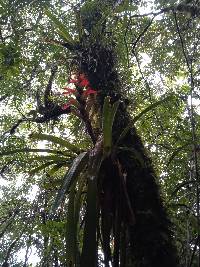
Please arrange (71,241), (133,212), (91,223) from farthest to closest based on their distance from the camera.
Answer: (133,212) → (71,241) → (91,223)

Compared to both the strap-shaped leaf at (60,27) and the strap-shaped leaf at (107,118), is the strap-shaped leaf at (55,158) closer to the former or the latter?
the strap-shaped leaf at (107,118)

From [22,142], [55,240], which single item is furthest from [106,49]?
[55,240]

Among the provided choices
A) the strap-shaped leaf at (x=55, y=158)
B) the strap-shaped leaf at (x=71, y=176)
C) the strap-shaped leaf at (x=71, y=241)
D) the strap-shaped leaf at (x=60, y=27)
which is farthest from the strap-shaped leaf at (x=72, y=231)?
the strap-shaped leaf at (x=60, y=27)

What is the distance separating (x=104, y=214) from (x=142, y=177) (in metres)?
0.36

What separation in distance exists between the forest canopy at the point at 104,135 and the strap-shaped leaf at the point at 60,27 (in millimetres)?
12

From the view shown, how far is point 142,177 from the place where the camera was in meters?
2.33

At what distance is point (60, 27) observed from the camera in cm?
361

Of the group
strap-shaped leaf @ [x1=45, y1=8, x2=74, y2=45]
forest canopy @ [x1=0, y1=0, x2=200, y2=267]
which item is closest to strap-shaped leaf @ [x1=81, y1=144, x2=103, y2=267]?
forest canopy @ [x1=0, y1=0, x2=200, y2=267]

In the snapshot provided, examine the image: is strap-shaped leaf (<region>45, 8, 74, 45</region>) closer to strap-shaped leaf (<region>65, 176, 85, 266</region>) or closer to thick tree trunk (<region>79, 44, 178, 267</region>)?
thick tree trunk (<region>79, 44, 178, 267</region>)

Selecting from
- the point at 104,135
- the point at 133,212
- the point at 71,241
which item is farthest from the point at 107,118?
the point at 71,241

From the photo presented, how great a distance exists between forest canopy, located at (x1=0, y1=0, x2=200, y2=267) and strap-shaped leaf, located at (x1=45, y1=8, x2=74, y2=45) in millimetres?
12

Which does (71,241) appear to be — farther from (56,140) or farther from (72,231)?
(56,140)

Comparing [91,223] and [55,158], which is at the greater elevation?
[55,158]

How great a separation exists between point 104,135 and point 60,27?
1.88 metres
